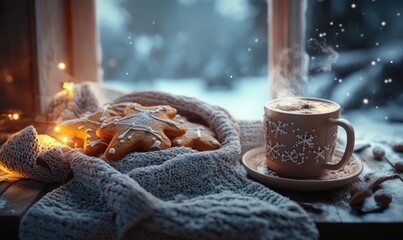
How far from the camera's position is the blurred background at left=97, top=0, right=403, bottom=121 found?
4.25 ft

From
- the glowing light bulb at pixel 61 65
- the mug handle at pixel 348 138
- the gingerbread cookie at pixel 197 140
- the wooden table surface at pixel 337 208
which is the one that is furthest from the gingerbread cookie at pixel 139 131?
the glowing light bulb at pixel 61 65

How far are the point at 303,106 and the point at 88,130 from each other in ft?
1.44

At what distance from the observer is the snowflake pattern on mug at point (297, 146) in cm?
94

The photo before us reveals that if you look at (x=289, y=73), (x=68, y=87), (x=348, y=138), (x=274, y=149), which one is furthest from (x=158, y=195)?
(x=289, y=73)

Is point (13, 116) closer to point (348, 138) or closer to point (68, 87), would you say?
point (68, 87)

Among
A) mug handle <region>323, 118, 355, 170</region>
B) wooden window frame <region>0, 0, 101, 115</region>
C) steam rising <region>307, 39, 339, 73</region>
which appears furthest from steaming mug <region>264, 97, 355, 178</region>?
wooden window frame <region>0, 0, 101, 115</region>

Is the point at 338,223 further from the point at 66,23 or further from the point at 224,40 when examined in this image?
the point at 66,23

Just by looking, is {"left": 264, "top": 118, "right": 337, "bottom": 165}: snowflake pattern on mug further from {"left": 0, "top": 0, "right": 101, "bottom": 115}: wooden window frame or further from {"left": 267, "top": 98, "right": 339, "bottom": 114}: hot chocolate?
{"left": 0, "top": 0, "right": 101, "bottom": 115}: wooden window frame

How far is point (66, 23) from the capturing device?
54.9 inches

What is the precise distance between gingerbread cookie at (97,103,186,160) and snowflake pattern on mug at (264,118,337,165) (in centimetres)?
19

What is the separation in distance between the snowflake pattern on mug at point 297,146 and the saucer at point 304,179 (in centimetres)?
4

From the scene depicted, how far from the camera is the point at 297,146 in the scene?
37.3 inches

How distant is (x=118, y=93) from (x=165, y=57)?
202 millimetres

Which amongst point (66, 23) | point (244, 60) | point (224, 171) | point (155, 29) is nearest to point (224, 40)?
point (244, 60)
